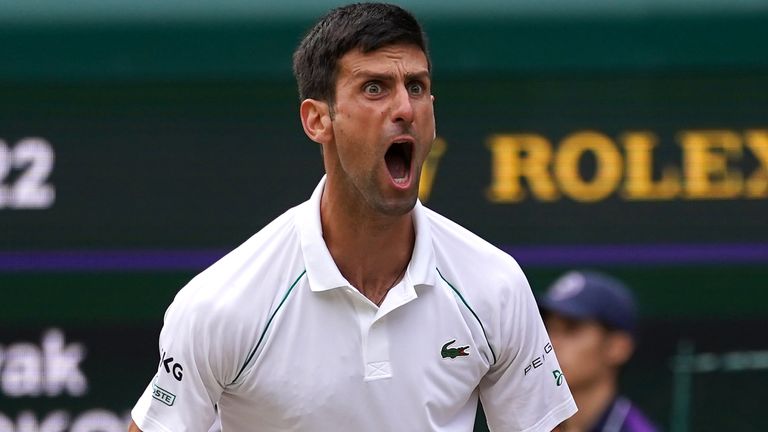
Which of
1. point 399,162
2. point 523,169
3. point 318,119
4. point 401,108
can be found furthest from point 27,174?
point 401,108

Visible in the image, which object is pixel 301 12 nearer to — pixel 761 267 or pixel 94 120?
pixel 94 120

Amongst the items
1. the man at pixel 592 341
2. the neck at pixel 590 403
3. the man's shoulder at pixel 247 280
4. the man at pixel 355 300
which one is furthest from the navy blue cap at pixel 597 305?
the man's shoulder at pixel 247 280

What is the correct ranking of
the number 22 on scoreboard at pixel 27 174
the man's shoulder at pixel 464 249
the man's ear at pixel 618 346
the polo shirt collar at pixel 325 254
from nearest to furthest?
the polo shirt collar at pixel 325 254
the man's shoulder at pixel 464 249
the man's ear at pixel 618 346
the number 22 on scoreboard at pixel 27 174

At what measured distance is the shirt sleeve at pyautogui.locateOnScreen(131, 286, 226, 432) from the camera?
118 inches

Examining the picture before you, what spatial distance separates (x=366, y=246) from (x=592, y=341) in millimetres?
1546

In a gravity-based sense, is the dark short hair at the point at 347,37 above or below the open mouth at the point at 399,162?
above

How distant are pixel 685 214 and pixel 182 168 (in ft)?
5.58

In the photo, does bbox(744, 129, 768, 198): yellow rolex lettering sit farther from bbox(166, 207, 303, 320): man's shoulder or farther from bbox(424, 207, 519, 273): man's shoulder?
bbox(166, 207, 303, 320): man's shoulder

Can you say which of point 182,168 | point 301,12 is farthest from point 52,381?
point 301,12

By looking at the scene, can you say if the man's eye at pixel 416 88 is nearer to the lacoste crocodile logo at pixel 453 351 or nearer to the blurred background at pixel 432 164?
the lacoste crocodile logo at pixel 453 351

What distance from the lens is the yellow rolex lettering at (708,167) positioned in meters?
5.28

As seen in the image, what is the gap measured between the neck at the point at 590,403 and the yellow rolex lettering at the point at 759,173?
1146 millimetres

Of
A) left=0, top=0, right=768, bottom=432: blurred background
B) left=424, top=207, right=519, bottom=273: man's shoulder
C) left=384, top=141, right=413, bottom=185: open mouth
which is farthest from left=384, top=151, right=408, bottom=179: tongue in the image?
left=0, top=0, right=768, bottom=432: blurred background

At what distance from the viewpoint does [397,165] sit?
3.07 meters
